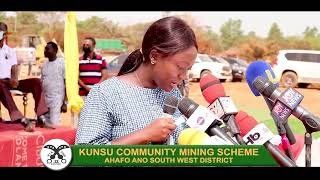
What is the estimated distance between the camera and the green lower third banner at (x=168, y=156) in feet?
7.83

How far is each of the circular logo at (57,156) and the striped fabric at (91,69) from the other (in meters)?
1.60

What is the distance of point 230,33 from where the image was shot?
309cm

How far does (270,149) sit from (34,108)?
8.33ft

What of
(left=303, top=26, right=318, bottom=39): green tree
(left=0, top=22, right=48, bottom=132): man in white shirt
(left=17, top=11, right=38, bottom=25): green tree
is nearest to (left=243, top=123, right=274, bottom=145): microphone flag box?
(left=303, top=26, right=318, bottom=39): green tree

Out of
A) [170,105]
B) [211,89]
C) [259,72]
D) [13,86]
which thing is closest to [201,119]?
[170,105]

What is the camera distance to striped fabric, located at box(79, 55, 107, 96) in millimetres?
4368

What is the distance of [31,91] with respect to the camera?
4.21 metres

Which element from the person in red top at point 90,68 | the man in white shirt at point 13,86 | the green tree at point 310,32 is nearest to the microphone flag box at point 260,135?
the green tree at point 310,32

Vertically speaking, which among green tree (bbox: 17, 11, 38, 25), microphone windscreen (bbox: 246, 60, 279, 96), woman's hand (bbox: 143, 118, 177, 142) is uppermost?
green tree (bbox: 17, 11, 38, 25)

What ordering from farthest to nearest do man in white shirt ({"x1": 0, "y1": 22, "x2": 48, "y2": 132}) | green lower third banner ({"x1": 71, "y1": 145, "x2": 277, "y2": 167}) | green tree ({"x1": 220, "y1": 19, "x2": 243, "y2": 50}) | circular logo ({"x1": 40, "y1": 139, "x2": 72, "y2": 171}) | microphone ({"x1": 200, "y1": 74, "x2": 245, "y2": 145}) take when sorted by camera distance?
man in white shirt ({"x1": 0, "y1": 22, "x2": 48, "y2": 132}) → green tree ({"x1": 220, "y1": 19, "x2": 243, "y2": 50}) → circular logo ({"x1": 40, "y1": 139, "x2": 72, "y2": 171}) → green lower third banner ({"x1": 71, "y1": 145, "x2": 277, "y2": 167}) → microphone ({"x1": 200, "y1": 74, "x2": 245, "y2": 145})

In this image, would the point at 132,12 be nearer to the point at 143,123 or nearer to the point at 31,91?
the point at 143,123

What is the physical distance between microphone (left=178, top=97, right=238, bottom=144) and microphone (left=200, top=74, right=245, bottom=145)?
0.44 feet

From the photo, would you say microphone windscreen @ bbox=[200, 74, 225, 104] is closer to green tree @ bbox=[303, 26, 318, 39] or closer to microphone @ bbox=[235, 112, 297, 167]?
microphone @ bbox=[235, 112, 297, 167]
